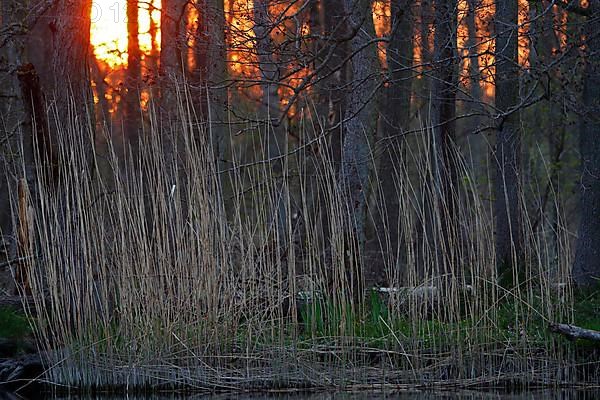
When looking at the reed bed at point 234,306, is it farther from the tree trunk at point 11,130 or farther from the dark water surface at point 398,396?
the tree trunk at point 11,130

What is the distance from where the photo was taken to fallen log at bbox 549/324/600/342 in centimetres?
521

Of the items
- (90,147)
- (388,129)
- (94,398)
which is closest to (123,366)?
(94,398)

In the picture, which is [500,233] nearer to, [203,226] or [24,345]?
[203,226]

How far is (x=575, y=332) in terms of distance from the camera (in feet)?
17.2

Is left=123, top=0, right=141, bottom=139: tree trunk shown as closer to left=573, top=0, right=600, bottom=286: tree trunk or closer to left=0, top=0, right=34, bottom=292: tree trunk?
left=0, top=0, right=34, bottom=292: tree trunk

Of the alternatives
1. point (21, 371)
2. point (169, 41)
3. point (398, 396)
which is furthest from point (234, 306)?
point (169, 41)

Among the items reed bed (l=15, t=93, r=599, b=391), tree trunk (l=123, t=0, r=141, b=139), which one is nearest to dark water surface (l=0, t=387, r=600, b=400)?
reed bed (l=15, t=93, r=599, b=391)

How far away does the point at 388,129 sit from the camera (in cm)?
988

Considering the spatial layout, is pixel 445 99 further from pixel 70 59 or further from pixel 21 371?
pixel 21 371

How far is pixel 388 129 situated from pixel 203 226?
479cm

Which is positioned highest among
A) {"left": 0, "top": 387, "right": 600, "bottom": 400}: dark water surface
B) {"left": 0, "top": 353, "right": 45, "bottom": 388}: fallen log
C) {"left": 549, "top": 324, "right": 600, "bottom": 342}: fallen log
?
{"left": 549, "top": 324, "right": 600, "bottom": 342}: fallen log

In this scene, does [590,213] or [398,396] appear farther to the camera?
[590,213]

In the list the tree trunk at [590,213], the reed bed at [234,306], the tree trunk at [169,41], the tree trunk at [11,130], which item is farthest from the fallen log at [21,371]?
the tree trunk at [590,213]

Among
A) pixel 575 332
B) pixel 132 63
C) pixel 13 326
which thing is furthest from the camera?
pixel 132 63
